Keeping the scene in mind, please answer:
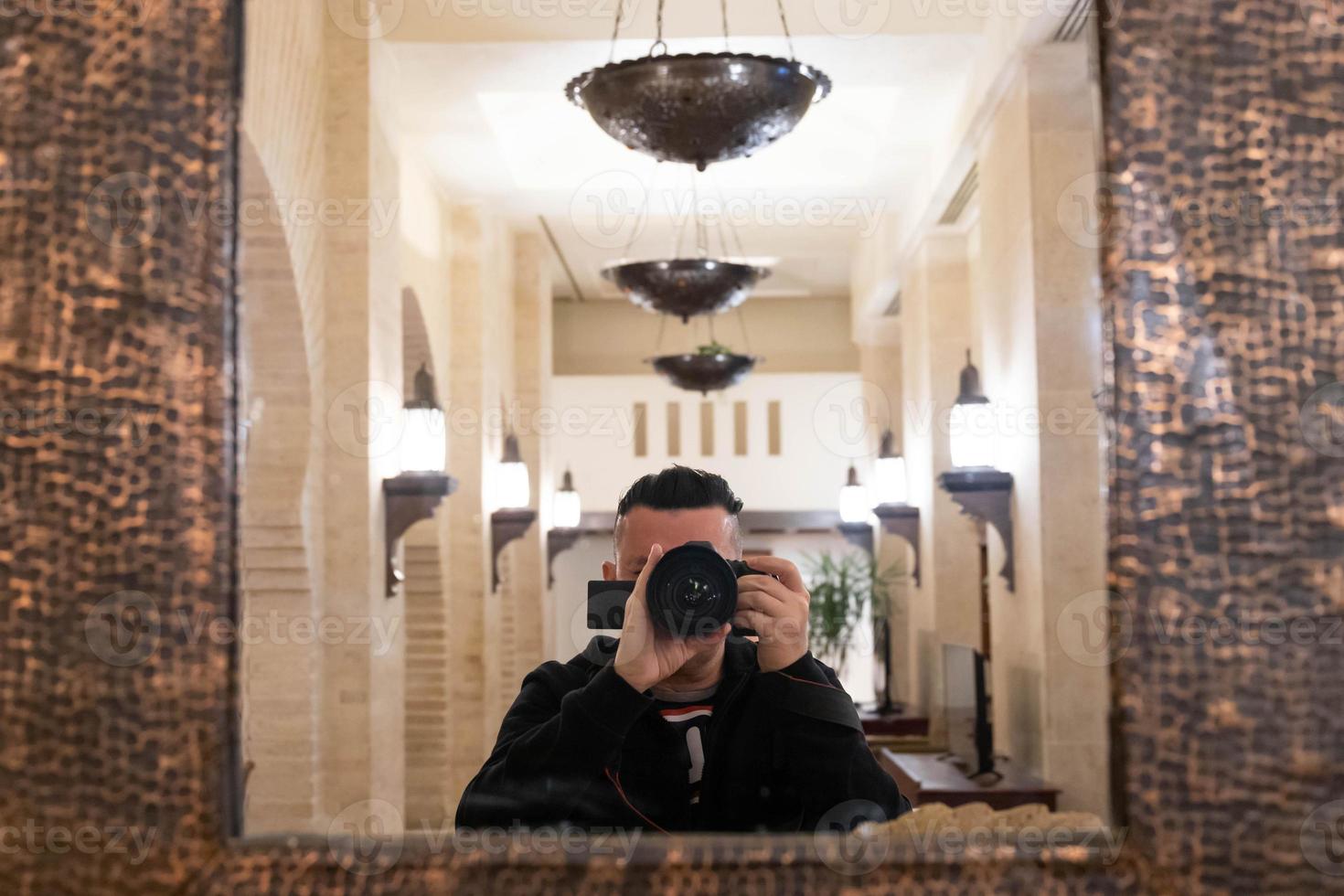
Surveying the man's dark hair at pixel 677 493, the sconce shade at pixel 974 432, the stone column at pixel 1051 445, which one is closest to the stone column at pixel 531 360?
the sconce shade at pixel 974 432

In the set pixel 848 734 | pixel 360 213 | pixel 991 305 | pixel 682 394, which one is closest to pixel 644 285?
pixel 360 213

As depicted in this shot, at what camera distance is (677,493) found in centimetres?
63

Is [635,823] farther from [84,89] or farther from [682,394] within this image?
[682,394]

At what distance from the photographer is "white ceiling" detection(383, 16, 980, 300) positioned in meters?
1.94

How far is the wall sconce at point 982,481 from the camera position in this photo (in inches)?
35.8

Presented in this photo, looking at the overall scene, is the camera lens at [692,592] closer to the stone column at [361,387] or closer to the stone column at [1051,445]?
the stone column at [1051,445]

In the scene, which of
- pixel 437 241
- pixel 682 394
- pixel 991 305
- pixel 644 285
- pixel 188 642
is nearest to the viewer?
pixel 188 642

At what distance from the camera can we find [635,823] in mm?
510

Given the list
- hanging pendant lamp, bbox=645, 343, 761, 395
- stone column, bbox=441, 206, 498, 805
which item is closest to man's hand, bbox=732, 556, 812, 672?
hanging pendant lamp, bbox=645, 343, 761, 395

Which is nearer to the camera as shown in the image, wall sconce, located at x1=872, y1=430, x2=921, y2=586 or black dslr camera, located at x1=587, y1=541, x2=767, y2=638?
black dslr camera, located at x1=587, y1=541, x2=767, y2=638

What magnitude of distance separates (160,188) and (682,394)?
0.85 m

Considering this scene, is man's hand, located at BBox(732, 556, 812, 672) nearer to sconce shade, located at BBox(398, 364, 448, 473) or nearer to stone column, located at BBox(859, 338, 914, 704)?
stone column, located at BBox(859, 338, 914, 704)

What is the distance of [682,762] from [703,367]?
1534mm

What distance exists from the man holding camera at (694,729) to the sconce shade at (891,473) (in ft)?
5.61
